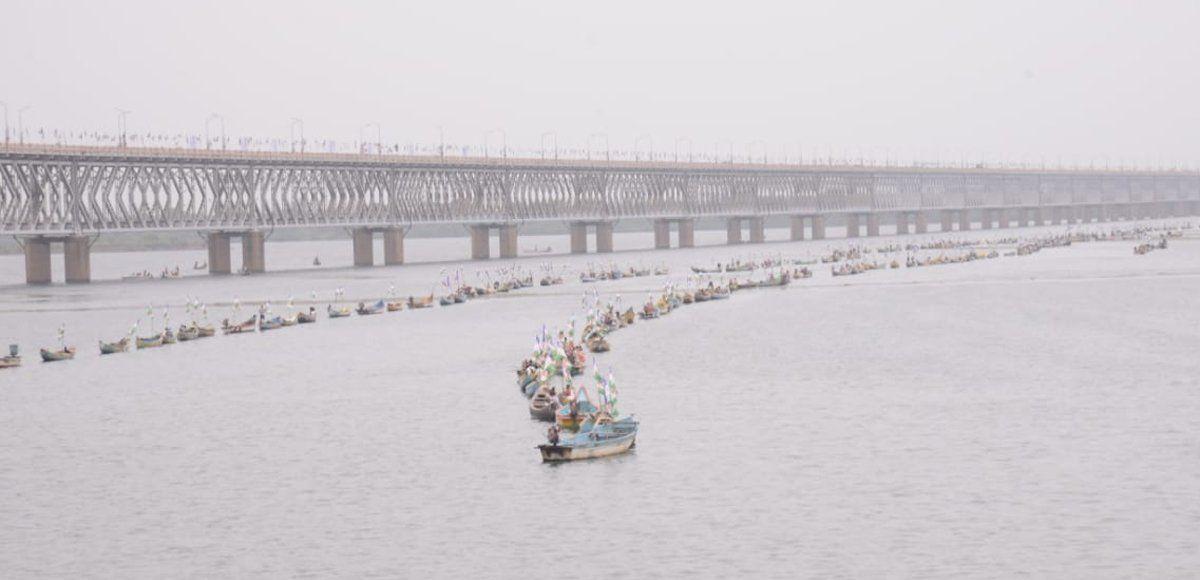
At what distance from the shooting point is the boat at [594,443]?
176 ft

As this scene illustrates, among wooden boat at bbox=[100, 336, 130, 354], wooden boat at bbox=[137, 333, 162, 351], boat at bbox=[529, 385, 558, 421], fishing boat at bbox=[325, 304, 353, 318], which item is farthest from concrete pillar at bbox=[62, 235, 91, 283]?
boat at bbox=[529, 385, 558, 421]

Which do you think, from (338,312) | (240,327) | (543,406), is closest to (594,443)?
(543,406)

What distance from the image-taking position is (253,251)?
190875 mm

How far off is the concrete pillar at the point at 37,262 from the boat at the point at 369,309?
54.3m

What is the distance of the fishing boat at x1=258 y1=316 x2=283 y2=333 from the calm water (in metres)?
5.96

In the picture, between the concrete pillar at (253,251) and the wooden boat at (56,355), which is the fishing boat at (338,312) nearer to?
the wooden boat at (56,355)

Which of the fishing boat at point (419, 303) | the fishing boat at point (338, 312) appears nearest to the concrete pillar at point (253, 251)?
the fishing boat at point (419, 303)

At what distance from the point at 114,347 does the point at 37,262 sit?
79550 millimetres

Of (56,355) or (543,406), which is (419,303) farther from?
(543,406)

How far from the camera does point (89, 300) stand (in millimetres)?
140250

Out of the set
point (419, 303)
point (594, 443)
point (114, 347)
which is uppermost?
point (419, 303)

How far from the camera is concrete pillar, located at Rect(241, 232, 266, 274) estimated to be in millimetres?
189000

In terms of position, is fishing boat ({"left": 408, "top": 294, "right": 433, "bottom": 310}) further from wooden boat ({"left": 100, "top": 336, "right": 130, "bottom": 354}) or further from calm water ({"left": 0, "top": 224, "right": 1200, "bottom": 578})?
wooden boat ({"left": 100, "top": 336, "right": 130, "bottom": 354})

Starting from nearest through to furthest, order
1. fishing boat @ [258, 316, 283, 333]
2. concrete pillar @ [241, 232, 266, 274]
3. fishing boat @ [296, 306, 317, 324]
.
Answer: fishing boat @ [258, 316, 283, 333], fishing boat @ [296, 306, 317, 324], concrete pillar @ [241, 232, 266, 274]
